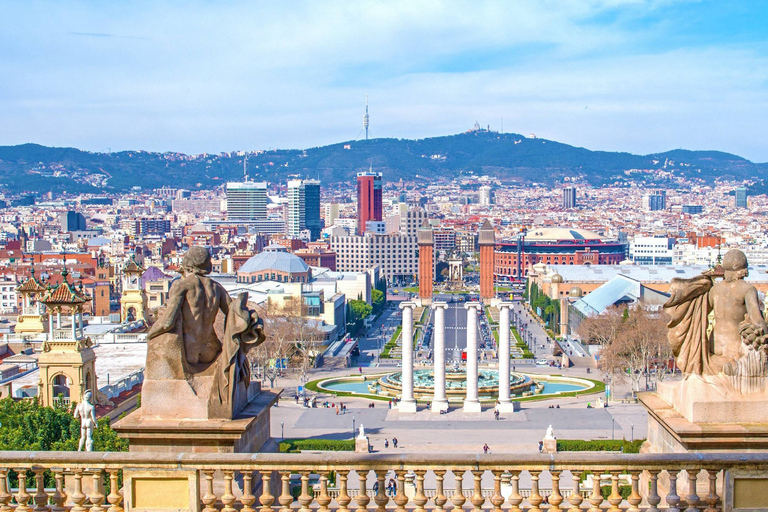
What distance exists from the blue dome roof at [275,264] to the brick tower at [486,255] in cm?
2368

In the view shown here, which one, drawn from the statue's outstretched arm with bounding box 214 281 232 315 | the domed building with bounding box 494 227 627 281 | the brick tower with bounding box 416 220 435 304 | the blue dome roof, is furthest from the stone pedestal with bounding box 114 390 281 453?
the domed building with bounding box 494 227 627 281

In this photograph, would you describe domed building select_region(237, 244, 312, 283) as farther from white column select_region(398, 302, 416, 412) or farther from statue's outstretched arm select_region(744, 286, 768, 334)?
statue's outstretched arm select_region(744, 286, 768, 334)

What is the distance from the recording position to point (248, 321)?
25.3 ft

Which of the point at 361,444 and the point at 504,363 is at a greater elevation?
the point at 504,363

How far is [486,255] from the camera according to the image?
10888 cm

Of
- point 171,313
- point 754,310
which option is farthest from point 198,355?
point 754,310

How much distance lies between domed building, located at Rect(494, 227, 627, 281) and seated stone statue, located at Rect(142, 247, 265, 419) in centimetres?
13092

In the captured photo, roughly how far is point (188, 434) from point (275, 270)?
278ft

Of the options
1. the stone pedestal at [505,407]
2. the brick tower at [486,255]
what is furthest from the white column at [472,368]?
the brick tower at [486,255]

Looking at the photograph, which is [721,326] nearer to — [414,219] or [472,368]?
[472,368]

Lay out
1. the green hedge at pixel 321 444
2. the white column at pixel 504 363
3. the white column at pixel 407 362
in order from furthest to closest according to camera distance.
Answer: the white column at pixel 407 362 → the white column at pixel 504 363 → the green hedge at pixel 321 444

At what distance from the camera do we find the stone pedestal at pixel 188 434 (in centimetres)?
757

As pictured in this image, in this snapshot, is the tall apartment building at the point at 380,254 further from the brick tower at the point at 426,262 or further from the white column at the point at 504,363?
the white column at the point at 504,363

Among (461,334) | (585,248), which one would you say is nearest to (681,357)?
(461,334)
